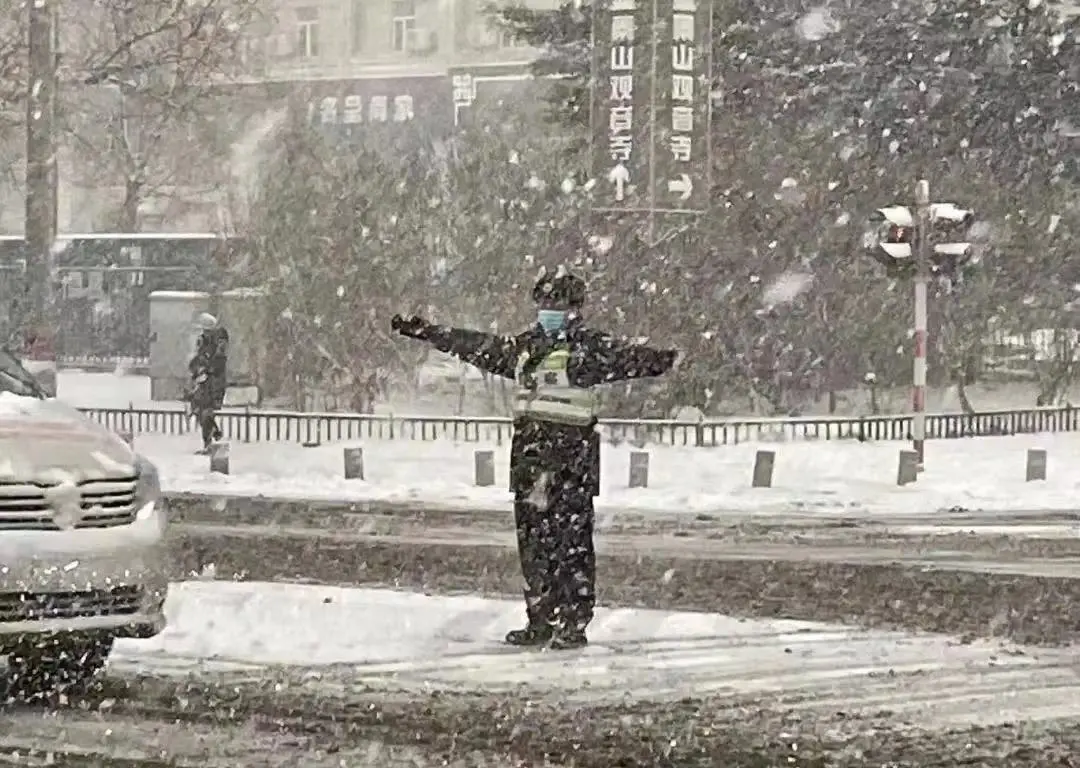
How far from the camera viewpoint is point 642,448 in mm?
23953

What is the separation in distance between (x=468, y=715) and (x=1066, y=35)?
29799 mm

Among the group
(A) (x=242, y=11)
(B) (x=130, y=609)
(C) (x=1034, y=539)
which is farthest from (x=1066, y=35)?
(B) (x=130, y=609)

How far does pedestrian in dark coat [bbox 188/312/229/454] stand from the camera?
23484 mm

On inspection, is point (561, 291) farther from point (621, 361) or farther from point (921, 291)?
point (921, 291)

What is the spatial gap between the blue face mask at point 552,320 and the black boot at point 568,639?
154 cm

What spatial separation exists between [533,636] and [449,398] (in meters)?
22.7

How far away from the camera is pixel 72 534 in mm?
8227

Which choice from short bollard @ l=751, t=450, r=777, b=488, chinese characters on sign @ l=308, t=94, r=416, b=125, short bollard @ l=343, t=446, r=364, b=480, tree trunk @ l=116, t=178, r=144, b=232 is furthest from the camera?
chinese characters on sign @ l=308, t=94, r=416, b=125

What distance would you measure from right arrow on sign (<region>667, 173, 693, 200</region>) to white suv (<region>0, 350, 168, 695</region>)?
1725 centimetres

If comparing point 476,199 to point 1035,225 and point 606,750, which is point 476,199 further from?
point 606,750

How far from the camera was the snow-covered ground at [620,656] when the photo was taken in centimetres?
909

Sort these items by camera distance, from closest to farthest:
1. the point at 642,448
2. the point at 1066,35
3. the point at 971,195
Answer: the point at 642,448
the point at 971,195
the point at 1066,35

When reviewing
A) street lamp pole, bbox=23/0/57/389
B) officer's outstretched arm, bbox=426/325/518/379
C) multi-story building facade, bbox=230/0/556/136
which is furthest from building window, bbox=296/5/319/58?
officer's outstretched arm, bbox=426/325/518/379

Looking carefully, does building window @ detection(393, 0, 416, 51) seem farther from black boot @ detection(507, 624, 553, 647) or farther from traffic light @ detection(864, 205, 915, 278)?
black boot @ detection(507, 624, 553, 647)
